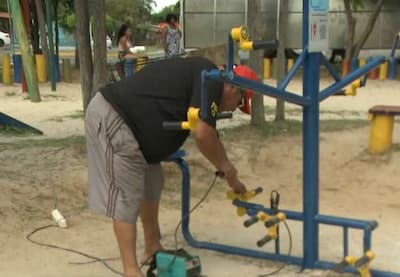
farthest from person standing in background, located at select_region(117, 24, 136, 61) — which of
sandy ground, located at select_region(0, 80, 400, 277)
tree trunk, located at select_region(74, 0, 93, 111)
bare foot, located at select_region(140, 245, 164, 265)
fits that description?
bare foot, located at select_region(140, 245, 164, 265)

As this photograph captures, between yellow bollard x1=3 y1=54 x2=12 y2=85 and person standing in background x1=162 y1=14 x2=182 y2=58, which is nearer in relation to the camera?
person standing in background x1=162 y1=14 x2=182 y2=58

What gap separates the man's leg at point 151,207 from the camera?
12.6 feet

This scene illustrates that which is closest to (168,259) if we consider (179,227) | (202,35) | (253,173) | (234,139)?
(179,227)

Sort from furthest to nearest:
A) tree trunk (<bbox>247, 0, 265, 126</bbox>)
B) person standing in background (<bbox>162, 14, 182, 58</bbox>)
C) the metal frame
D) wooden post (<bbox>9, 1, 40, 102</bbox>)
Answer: person standing in background (<bbox>162, 14, 182, 58</bbox>)
wooden post (<bbox>9, 1, 40, 102</bbox>)
tree trunk (<bbox>247, 0, 265, 126</bbox>)
the metal frame

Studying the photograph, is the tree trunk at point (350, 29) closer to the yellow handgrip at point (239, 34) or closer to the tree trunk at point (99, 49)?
the tree trunk at point (99, 49)

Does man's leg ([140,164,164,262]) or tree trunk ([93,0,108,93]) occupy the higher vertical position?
tree trunk ([93,0,108,93])

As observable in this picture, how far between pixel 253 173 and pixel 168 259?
2.90 meters

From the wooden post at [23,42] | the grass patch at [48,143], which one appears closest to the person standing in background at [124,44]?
the wooden post at [23,42]

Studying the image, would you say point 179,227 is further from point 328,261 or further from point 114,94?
point 114,94

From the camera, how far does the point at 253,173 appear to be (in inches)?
251

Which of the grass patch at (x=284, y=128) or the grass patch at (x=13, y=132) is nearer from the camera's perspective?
the grass patch at (x=284, y=128)

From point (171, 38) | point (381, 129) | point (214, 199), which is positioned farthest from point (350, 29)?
point (214, 199)

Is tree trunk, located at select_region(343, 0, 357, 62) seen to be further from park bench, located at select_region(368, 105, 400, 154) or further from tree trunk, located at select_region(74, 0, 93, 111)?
tree trunk, located at select_region(74, 0, 93, 111)

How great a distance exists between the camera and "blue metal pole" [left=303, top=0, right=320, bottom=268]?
144 inches
